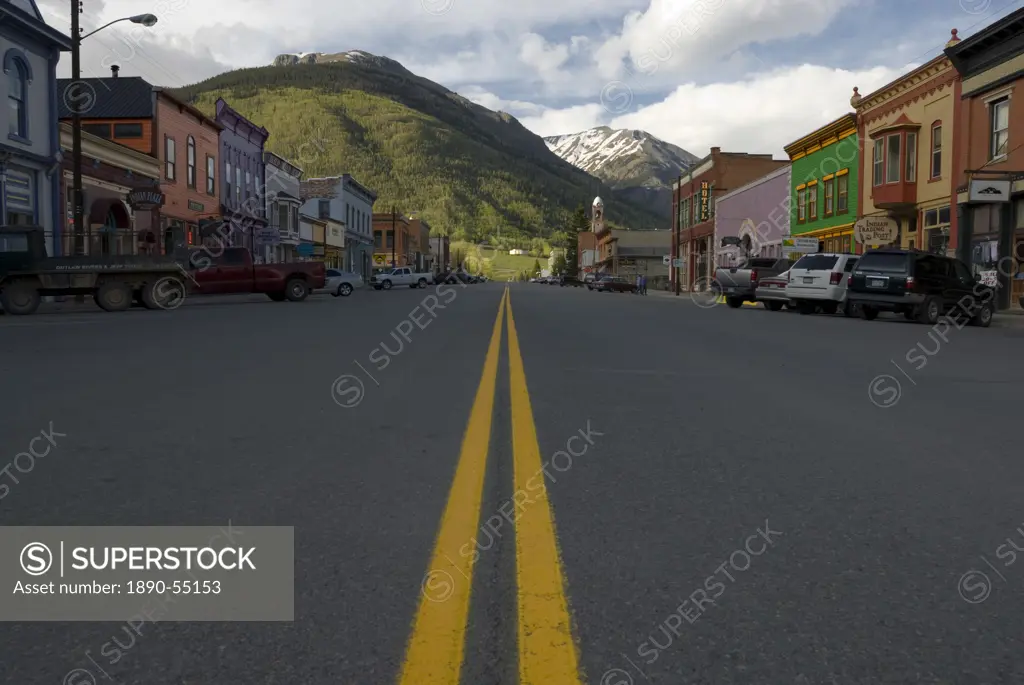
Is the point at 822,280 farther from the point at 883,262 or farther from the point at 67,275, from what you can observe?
the point at 67,275

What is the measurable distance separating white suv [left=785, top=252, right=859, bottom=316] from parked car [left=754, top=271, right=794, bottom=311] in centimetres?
42

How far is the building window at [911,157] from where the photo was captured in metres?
35.8

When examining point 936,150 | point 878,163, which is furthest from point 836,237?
point 936,150

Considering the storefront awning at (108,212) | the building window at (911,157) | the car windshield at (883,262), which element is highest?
the building window at (911,157)

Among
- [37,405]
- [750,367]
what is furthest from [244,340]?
[750,367]

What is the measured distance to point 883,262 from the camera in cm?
2425

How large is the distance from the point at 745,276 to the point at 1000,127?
29.6 ft

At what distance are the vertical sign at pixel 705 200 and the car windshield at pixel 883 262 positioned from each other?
159 feet

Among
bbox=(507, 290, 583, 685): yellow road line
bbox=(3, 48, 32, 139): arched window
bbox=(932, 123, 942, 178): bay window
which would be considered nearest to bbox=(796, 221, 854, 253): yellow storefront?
bbox=(932, 123, 942, 178): bay window

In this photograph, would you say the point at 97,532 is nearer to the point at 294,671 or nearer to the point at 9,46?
the point at 294,671

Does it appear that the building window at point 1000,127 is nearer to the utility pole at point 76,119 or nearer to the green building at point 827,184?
the green building at point 827,184

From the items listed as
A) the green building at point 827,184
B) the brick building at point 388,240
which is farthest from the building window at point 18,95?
the brick building at point 388,240

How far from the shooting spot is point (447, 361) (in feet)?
40.5

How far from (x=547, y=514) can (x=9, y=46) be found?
3015 cm
